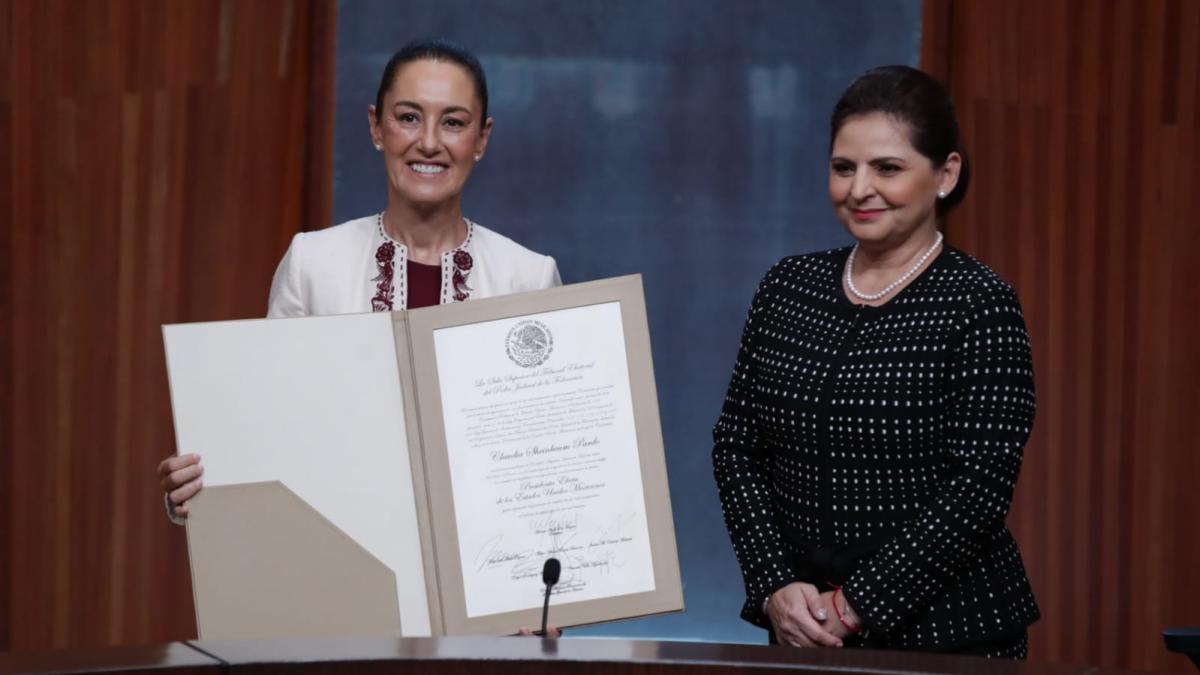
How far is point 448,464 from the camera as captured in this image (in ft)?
6.52

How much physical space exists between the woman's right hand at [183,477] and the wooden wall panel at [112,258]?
1.73 meters

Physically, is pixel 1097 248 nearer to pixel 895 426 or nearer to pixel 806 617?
pixel 895 426

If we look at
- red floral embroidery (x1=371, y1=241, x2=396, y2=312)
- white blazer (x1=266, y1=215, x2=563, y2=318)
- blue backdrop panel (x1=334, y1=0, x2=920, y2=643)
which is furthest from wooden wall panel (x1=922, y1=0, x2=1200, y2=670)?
red floral embroidery (x1=371, y1=241, x2=396, y2=312)

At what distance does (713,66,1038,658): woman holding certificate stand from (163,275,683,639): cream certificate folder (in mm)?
212

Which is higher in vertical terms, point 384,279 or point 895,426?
point 384,279

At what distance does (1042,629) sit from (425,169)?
2338 mm

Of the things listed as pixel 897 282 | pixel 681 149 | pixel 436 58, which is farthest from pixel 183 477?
pixel 681 149

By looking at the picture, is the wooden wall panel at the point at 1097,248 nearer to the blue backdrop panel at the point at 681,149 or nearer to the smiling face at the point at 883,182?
the blue backdrop panel at the point at 681,149

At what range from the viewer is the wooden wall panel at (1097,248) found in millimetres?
3701

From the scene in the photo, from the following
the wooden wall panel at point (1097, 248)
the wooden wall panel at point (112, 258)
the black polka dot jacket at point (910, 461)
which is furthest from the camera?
the wooden wall panel at point (1097, 248)

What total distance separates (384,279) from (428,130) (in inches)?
9.7

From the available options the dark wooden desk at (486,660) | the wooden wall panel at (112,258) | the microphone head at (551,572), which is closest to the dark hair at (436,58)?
the microphone head at (551,572)

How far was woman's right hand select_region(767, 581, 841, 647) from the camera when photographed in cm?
200

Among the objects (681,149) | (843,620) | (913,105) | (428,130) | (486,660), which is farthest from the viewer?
(681,149)
